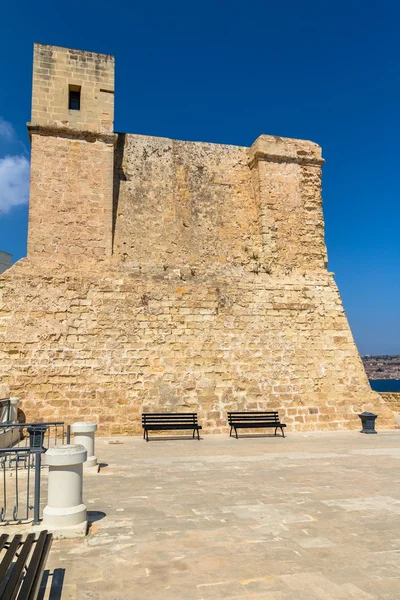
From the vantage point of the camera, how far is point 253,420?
11.3 m

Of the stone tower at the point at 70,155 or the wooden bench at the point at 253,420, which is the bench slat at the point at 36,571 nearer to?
the wooden bench at the point at 253,420

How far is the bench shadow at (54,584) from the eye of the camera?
3.18 meters

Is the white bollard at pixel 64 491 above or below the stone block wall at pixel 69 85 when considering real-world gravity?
below

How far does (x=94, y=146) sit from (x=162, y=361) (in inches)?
230

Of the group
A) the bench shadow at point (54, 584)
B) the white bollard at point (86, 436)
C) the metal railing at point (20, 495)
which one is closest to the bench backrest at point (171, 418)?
the white bollard at point (86, 436)

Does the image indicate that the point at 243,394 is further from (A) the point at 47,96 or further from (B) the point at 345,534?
(A) the point at 47,96

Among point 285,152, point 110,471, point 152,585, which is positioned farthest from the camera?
point 285,152

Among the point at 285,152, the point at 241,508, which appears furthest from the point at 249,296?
the point at 241,508

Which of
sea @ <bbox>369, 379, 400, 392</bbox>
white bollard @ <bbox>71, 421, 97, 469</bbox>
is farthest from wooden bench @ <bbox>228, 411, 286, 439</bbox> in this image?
sea @ <bbox>369, 379, 400, 392</bbox>

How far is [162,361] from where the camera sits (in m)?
11.4

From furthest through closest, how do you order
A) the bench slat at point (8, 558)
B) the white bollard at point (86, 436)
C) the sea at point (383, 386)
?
the sea at point (383, 386) → the white bollard at point (86, 436) → the bench slat at point (8, 558)

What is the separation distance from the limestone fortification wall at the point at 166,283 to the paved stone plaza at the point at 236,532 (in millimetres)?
3347

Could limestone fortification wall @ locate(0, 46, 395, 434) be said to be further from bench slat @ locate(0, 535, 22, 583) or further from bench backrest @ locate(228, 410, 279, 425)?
bench slat @ locate(0, 535, 22, 583)

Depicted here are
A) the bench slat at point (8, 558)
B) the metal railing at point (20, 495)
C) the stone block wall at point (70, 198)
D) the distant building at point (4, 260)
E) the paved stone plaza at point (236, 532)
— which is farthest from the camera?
the distant building at point (4, 260)
